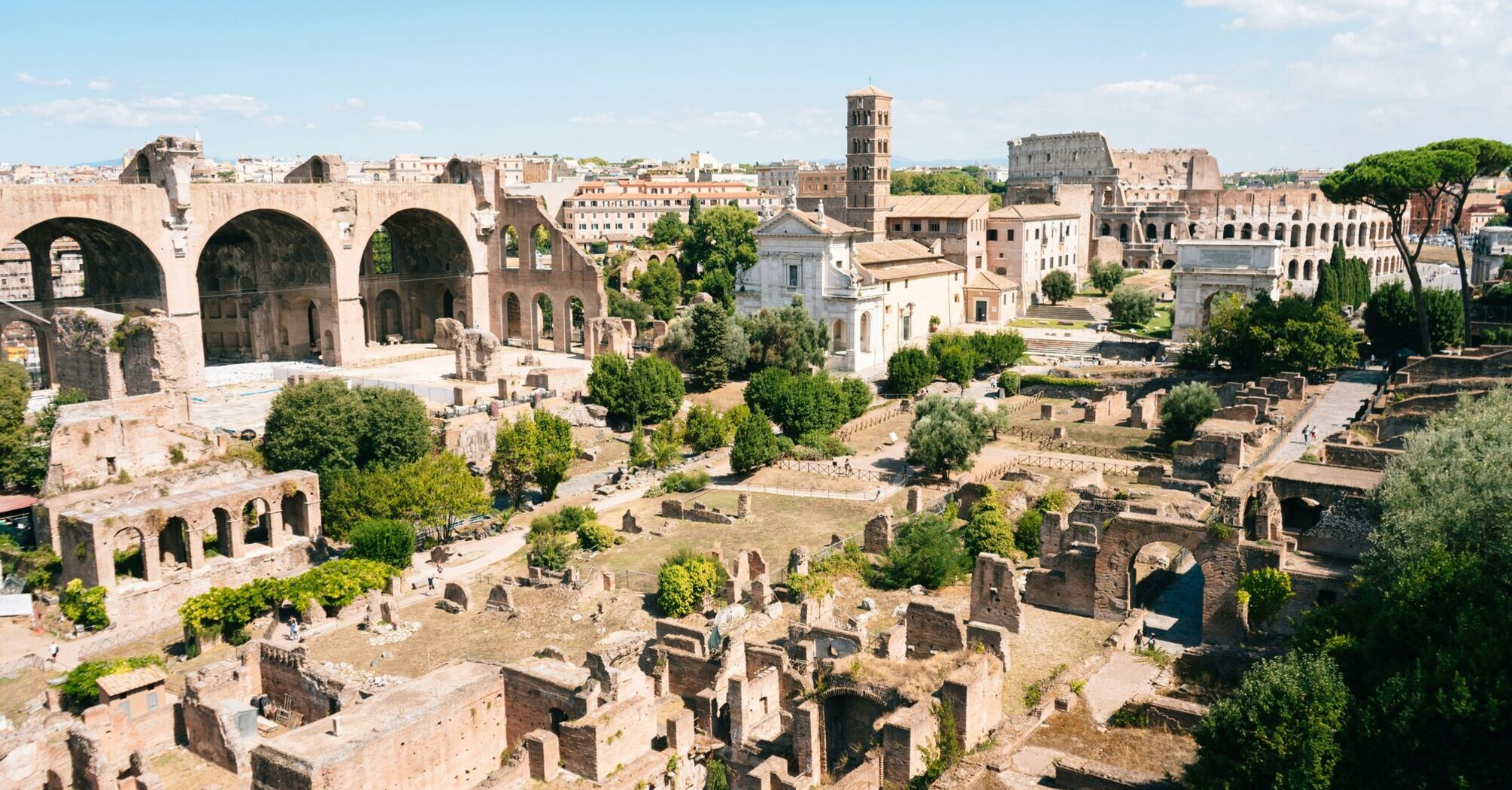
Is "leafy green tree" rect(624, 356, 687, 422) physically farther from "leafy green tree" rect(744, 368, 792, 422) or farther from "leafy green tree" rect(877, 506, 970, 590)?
"leafy green tree" rect(877, 506, 970, 590)

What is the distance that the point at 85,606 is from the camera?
90.3 ft

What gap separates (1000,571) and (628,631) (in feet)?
26.3

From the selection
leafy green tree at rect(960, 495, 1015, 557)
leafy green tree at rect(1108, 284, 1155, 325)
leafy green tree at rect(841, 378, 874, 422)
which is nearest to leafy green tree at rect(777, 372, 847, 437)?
leafy green tree at rect(841, 378, 874, 422)

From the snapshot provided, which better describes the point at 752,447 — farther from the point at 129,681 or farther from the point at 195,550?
the point at 129,681

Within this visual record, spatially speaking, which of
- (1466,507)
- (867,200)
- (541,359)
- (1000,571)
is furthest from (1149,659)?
(867,200)

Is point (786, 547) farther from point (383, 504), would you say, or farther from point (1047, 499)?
point (383, 504)

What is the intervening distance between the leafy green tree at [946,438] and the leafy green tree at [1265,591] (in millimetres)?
16038

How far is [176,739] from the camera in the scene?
2250cm

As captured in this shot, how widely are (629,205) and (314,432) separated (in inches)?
3012

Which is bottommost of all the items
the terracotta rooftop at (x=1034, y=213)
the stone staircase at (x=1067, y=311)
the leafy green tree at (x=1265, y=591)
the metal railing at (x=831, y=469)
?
the metal railing at (x=831, y=469)

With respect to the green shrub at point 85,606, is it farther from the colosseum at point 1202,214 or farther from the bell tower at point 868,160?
the colosseum at point 1202,214

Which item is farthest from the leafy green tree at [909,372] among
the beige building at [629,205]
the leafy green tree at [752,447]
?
the beige building at [629,205]

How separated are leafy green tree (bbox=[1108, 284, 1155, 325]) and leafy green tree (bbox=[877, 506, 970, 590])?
138 ft

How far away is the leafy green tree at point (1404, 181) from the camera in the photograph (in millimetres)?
42906
